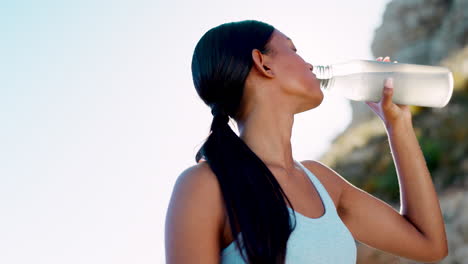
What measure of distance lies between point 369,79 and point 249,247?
87 cm

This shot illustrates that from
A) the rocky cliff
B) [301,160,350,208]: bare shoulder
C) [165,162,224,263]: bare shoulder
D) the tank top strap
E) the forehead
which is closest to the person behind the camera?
[165,162,224,263]: bare shoulder

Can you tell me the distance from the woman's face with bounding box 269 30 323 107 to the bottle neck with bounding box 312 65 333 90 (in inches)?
5.2

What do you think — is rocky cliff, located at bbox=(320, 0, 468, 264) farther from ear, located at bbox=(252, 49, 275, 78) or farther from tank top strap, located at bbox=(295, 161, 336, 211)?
ear, located at bbox=(252, 49, 275, 78)

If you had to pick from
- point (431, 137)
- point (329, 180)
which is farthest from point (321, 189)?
point (431, 137)

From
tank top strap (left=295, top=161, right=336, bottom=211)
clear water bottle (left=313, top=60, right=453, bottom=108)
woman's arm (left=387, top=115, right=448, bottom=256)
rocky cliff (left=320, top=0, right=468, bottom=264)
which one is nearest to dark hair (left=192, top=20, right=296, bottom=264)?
tank top strap (left=295, top=161, right=336, bottom=211)

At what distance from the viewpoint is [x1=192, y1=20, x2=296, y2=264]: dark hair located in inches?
59.8

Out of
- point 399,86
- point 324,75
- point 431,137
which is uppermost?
point 324,75

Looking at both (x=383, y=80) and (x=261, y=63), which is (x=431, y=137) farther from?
(x=261, y=63)

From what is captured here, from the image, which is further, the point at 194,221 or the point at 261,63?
the point at 261,63

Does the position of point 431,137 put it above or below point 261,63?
below

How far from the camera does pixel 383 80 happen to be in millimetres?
2041

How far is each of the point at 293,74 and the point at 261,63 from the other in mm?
116

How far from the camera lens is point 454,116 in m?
6.92

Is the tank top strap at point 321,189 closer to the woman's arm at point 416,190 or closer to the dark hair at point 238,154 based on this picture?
the dark hair at point 238,154
